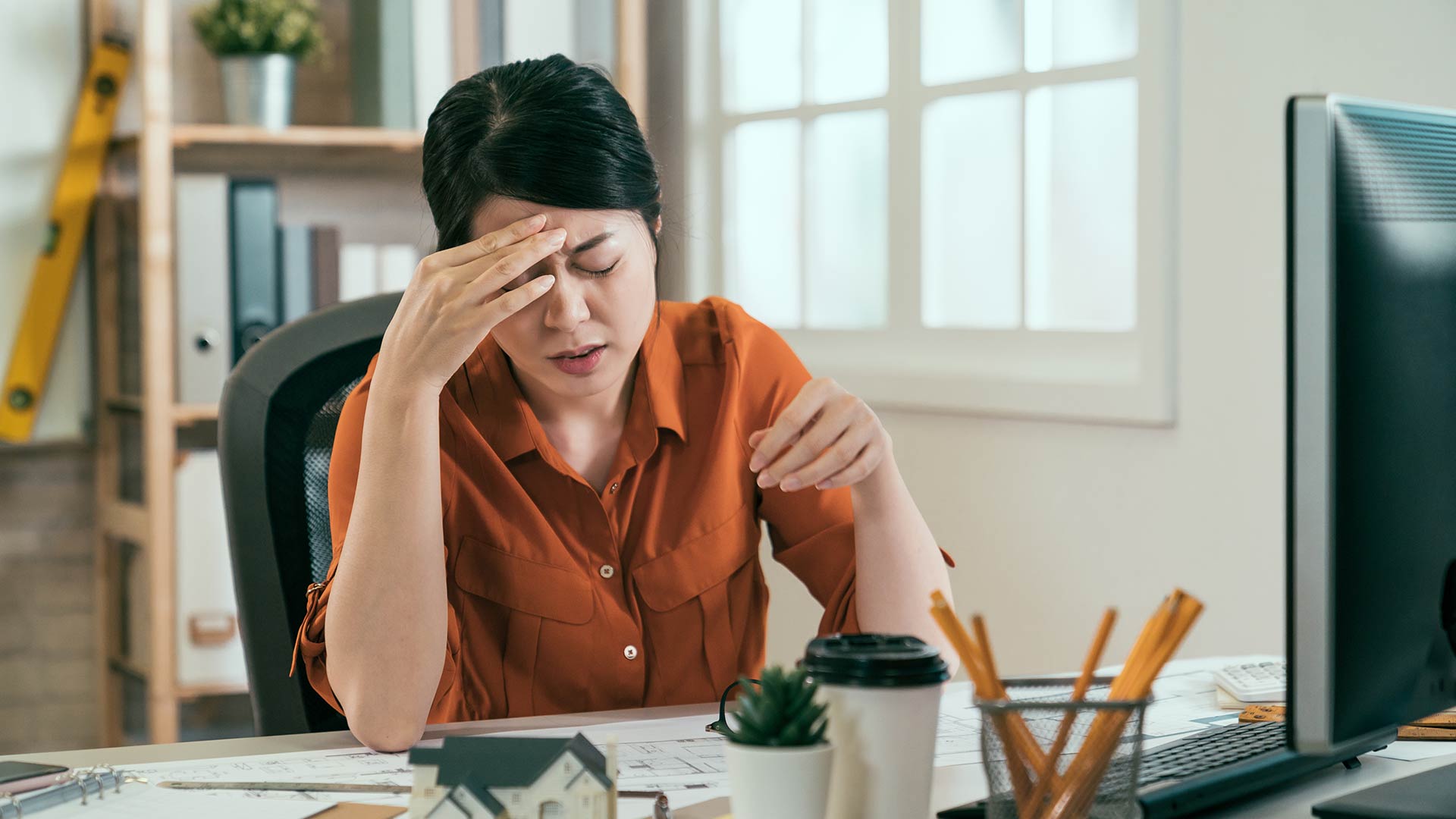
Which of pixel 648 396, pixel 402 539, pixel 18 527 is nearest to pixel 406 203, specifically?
pixel 18 527

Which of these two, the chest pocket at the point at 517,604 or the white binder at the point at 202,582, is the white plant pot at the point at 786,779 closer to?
the chest pocket at the point at 517,604

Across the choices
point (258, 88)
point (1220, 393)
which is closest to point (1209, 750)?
point (1220, 393)

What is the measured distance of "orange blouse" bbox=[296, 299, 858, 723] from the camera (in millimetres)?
1371

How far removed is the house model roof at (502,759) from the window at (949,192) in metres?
1.40

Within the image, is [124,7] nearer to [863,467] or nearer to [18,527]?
[18,527]

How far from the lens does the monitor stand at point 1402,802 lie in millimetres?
877

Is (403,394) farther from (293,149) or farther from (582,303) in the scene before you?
(293,149)

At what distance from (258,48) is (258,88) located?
7 cm

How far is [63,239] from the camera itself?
9.23 feet

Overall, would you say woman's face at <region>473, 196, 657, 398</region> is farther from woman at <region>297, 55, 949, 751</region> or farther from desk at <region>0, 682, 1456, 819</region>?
desk at <region>0, 682, 1456, 819</region>

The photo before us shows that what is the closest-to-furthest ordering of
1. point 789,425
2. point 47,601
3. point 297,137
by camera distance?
point 789,425, point 297,137, point 47,601

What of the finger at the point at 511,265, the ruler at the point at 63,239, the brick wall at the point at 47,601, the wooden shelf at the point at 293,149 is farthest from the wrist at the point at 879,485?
the brick wall at the point at 47,601

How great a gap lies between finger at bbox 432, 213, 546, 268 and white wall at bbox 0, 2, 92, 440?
188cm

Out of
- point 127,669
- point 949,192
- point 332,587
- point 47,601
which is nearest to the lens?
point 332,587
